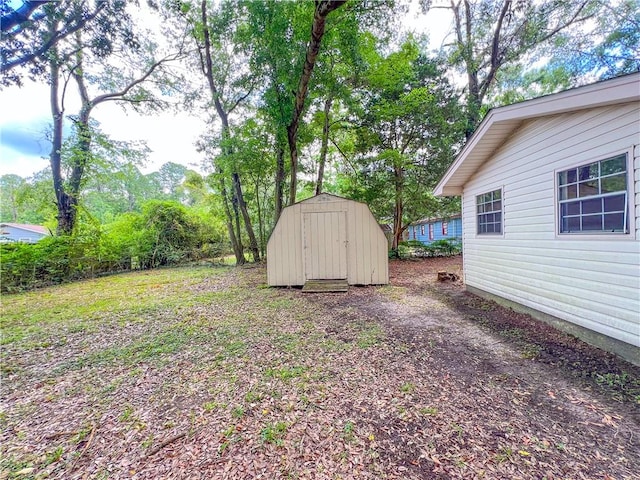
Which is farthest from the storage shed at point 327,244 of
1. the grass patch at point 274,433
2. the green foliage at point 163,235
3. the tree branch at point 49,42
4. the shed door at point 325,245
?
the green foliage at point 163,235

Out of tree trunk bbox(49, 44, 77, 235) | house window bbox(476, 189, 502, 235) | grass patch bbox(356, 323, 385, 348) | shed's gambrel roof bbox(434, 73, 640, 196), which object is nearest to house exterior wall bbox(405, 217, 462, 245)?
house window bbox(476, 189, 502, 235)

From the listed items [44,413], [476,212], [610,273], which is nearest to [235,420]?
[44,413]

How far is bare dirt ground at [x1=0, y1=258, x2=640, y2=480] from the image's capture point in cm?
175

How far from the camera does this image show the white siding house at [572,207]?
283cm

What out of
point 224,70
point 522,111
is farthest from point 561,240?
point 224,70

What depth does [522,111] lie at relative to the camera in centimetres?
380

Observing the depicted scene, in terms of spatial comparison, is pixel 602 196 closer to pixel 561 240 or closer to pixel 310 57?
pixel 561 240

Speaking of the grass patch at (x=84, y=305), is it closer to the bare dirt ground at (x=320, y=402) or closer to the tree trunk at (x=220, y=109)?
the bare dirt ground at (x=320, y=402)

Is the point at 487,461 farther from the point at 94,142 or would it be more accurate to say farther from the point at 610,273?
the point at 94,142

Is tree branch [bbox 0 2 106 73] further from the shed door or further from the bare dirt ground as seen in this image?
the shed door

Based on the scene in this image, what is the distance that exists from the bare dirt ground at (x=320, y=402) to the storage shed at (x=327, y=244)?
276 centimetres

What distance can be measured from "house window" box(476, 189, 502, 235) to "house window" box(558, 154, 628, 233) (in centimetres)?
157

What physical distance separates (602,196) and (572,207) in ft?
1.49

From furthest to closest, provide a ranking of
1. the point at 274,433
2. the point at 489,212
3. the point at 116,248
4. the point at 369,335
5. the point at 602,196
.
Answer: the point at 116,248, the point at 489,212, the point at 369,335, the point at 602,196, the point at 274,433
